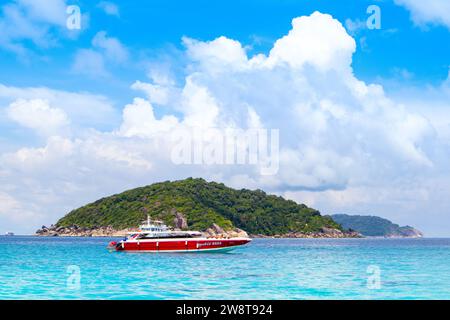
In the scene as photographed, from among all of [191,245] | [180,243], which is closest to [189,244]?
[191,245]

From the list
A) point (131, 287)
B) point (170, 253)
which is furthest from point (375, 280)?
point (170, 253)

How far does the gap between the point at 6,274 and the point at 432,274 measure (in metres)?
42.2

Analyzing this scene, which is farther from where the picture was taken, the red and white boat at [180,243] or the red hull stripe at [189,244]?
the red and white boat at [180,243]

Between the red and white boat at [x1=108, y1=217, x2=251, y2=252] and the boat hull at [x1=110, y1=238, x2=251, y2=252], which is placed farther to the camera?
the red and white boat at [x1=108, y1=217, x2=251, y2=252]

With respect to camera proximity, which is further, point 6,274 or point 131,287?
point 6,274

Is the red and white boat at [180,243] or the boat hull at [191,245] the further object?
the red and white boat at [180,243]

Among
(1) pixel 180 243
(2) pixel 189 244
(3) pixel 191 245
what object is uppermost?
(1) pixel 180 243

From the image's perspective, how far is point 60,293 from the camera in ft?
106

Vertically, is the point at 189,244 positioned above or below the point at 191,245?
above

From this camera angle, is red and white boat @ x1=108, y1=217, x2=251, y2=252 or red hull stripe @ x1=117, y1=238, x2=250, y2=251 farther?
red and white boat @ x1=108, y1=217, x2=251, y2=252

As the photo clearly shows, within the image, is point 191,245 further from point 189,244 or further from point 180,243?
point 180,243

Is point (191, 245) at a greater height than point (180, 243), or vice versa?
point (180, 243)

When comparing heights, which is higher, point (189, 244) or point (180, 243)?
point (180, 243)
